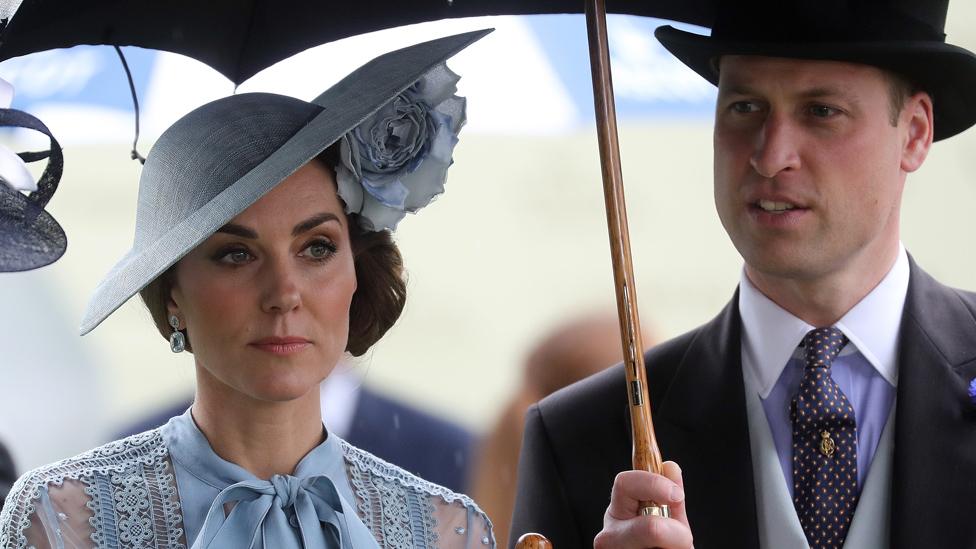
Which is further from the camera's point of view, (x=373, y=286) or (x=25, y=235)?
(x=373, y=286)

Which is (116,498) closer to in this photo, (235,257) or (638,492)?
(235,257)

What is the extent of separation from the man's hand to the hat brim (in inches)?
44.2

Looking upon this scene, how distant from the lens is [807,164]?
2.84 meters

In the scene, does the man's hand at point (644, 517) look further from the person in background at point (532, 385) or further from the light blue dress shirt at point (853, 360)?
the person in background at point (532, 385)

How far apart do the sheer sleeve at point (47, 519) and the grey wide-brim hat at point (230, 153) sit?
34cm

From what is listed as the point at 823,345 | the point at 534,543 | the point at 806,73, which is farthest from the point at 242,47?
the point at 823,345

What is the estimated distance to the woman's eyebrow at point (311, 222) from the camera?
2600mm

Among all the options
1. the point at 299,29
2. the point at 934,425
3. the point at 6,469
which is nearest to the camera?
the point at 934,425

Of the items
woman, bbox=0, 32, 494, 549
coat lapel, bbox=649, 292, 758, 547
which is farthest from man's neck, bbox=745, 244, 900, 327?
woman, bbox=0, 32, 494, 549

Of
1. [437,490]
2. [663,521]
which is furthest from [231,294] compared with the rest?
[663,521]

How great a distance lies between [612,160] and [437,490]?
0.83m

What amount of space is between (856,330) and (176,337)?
1451 millimetres

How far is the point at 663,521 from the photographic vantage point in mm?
2430

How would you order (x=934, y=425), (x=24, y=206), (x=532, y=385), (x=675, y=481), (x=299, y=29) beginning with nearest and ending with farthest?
(x=24, y=206) < (x=675, y=481) < (x=934, y=425) < (x=299, y=29) < (x=532, y=385)
